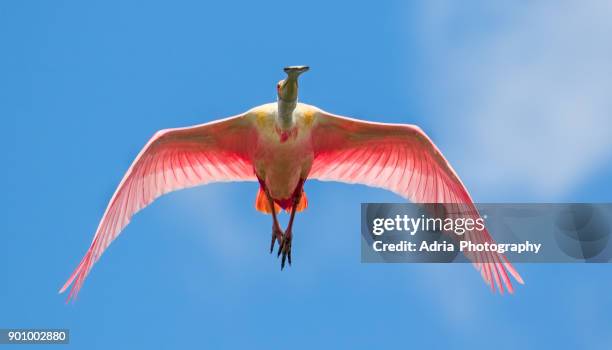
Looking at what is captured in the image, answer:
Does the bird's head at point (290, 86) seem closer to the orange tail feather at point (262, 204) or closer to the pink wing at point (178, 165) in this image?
the pink wing at point (178, 165)

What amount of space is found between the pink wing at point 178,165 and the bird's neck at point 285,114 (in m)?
0.57

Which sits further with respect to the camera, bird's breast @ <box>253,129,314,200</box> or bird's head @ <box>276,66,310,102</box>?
bird's breast @ <box>253,129,314,200</box>

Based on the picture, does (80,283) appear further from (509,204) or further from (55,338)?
(509,204)

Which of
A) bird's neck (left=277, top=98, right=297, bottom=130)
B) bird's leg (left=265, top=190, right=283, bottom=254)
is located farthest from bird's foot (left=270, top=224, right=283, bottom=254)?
bird's neck (left=277, top=98, right=297, bottom=130)

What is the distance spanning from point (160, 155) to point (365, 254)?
9.78 ft

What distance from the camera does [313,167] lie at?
2397 centimetres

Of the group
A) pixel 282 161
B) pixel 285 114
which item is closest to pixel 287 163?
pixel 282 161

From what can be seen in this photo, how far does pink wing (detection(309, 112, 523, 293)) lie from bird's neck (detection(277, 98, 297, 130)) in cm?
58

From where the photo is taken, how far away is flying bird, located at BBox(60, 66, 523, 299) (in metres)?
22.7

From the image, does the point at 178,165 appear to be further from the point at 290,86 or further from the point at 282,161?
the point at 290,86

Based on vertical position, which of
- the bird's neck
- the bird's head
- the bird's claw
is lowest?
the bird's claw

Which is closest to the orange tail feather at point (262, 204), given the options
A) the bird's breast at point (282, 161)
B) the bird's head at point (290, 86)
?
the bird's breast at point (282, 161)

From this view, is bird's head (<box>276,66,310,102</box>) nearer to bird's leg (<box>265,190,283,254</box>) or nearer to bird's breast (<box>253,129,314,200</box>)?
bird's breast (<box>253,129,314,200</box>)

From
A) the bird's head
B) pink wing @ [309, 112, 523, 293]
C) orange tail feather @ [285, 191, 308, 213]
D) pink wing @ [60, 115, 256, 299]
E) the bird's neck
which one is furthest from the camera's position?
orange tail feather @ [285, 191, 308, 213]
